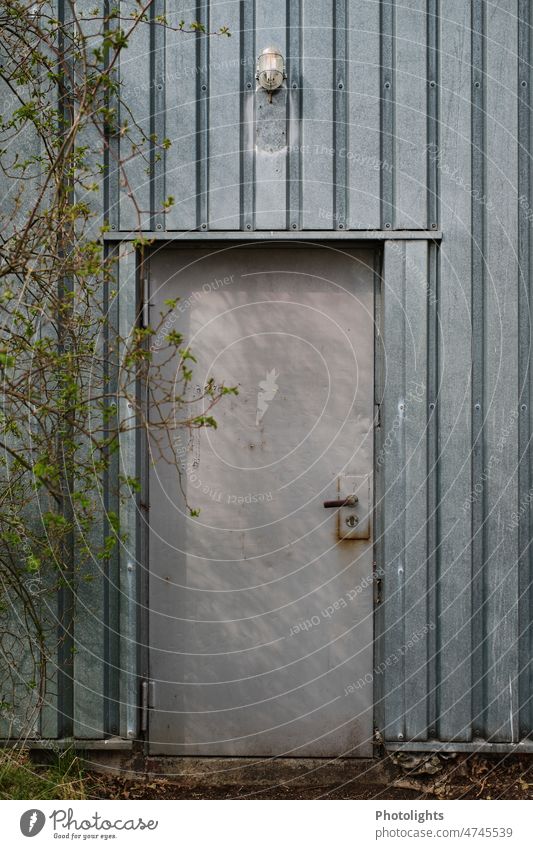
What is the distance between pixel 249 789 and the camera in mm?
3756

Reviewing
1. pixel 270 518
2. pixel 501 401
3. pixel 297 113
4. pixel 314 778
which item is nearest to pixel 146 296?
pixel 297 113

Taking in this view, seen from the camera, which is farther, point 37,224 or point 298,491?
point 298,491

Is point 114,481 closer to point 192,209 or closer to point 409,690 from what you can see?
point 192,209

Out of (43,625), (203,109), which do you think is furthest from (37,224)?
(43,625)

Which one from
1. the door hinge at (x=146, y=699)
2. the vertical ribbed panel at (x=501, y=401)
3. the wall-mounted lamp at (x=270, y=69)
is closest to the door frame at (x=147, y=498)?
the door hinge at (x=146, y=699)

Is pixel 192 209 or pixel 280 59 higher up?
pixel 280 59

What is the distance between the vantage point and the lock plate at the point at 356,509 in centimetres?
382

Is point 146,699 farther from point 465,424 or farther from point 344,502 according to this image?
point 465,424

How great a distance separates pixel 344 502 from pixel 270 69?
1975 millimetres

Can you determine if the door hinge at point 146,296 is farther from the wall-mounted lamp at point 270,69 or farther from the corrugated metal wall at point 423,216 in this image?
the wall-mounted lamp at point 270,69

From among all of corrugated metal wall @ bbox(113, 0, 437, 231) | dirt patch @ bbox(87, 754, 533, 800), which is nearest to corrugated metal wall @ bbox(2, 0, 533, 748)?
corrugated metal wall @ bbox(113, 0, 437, 231)

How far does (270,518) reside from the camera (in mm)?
3826

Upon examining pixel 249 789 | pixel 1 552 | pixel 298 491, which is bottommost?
pixel 249 789

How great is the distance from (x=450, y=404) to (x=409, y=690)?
131cm
